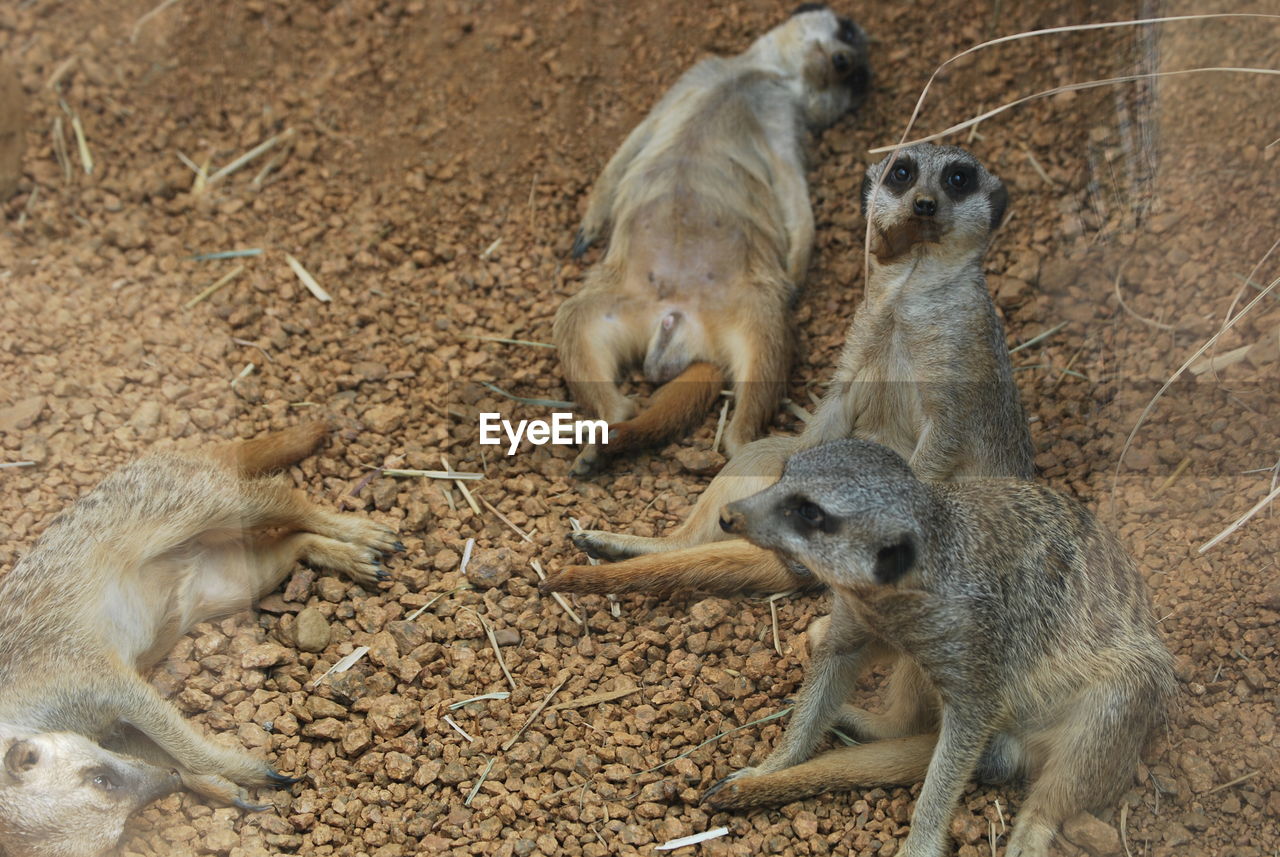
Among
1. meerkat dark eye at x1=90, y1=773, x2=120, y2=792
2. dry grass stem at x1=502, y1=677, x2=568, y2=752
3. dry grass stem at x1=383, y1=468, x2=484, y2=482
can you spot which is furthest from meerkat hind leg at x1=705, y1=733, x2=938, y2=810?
meerkat dark eye at x1=90, y1=773, x2=120, y2=792

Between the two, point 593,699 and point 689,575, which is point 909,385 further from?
point 593,699

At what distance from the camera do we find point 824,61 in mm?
3396

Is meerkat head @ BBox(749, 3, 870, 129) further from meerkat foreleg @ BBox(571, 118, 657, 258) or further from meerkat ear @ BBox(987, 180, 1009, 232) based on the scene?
meerkat ear @ BBox(987, 180, 1009, 232)

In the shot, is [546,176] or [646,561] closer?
[646,561]

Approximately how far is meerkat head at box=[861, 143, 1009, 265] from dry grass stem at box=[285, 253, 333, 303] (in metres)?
1.45

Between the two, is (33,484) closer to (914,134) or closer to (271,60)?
(271,60)

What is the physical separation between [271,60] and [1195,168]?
2.71 meters

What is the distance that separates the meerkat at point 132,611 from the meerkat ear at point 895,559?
3.65ft

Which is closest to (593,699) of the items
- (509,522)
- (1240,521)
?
(509,522)

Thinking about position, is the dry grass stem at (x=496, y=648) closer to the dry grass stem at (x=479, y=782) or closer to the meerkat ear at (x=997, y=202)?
the dry grass stem at (x=479, y=782)

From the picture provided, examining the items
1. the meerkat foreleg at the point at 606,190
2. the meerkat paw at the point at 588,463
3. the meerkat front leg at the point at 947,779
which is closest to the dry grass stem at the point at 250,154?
the meerkat foreleg at the point at 606,190

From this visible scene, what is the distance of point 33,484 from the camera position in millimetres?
2410

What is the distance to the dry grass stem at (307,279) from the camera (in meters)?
3.02

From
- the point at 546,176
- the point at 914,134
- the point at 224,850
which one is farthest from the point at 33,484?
the point at 914,134
